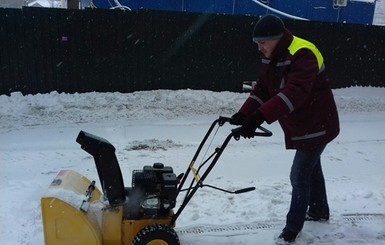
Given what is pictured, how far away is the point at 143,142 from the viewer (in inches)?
257

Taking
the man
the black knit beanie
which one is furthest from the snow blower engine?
the black knit beanie

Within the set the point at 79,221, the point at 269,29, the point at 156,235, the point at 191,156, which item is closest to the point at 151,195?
the point at 156,235

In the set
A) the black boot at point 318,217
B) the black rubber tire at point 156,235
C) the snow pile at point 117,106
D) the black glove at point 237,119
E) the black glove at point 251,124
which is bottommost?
the snow pile at point 117,106

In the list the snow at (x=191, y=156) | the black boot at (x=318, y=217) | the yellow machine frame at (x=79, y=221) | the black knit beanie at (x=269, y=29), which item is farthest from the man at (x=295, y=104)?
the yellow machine frame at (x=79, y=221)

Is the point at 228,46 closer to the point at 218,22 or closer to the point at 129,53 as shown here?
the point at 218,22

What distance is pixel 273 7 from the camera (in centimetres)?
1403

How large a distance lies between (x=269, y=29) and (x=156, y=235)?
1.79 m

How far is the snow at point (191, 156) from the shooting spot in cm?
396

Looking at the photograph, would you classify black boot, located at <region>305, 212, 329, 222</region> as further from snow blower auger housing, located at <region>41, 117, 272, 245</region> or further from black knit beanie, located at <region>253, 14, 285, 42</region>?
black knit beanie, located at <region>253, 14, 285, 42</region>

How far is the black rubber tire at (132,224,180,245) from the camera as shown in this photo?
308cm

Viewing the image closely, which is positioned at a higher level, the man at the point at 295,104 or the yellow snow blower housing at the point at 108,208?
the man at the point at 295,104

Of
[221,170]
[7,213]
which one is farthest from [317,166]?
[7,213]

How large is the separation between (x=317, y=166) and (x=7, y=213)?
301 cm

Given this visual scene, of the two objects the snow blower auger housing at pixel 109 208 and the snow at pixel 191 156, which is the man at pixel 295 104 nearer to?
the snow blower auger housing at pixel 109 208
